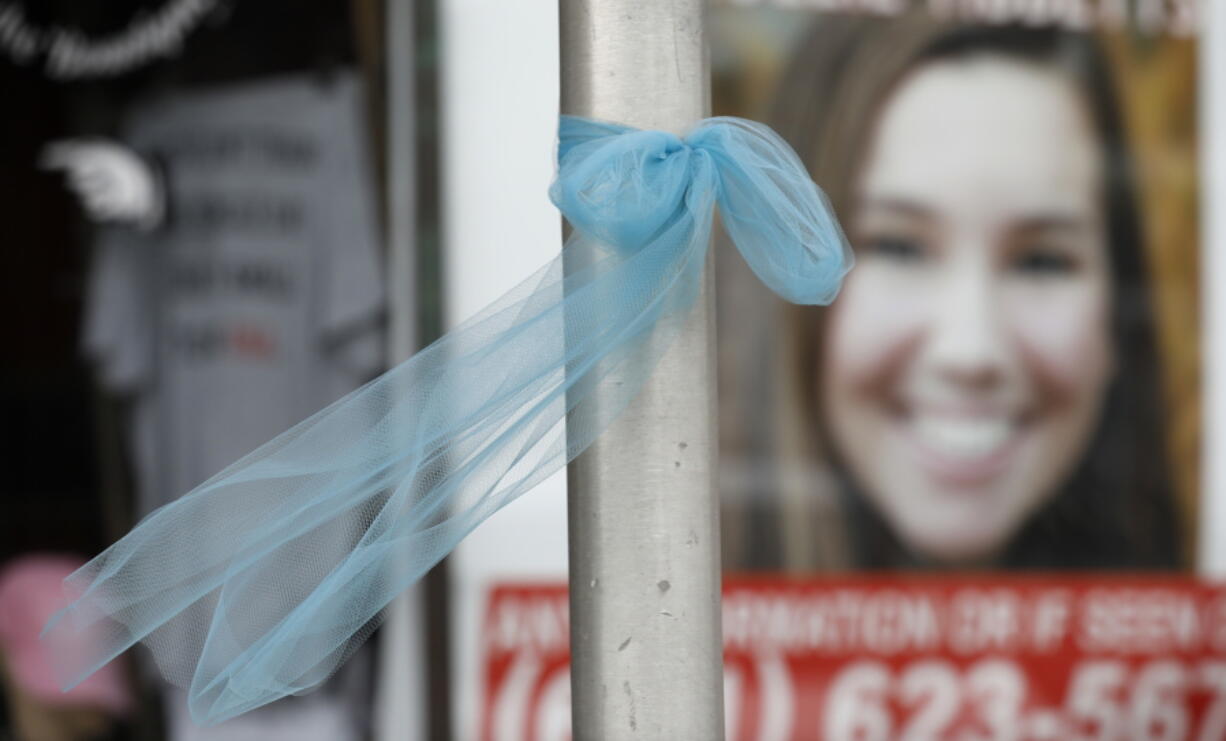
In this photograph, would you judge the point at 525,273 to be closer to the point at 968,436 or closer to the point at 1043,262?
the point at 968,436

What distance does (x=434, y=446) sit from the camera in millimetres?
1322

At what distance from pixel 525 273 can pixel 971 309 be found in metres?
1.16

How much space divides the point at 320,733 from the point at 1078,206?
2.36 m

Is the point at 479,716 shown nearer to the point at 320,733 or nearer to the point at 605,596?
the point at 320,733

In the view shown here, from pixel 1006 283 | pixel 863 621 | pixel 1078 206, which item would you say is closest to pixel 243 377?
pixel 863 621

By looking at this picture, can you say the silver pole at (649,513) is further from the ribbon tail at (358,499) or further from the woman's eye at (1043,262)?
the woman's eye at (1043,262)

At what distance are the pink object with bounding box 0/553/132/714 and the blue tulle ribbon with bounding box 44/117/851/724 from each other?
2.55 m

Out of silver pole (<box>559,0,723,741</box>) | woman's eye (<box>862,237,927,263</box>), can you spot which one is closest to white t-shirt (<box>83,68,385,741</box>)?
woman's eye (<box>862,237,927,263</box>)

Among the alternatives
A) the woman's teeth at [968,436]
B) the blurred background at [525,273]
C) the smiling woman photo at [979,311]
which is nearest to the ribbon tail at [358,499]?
the blurred background at [525,273]

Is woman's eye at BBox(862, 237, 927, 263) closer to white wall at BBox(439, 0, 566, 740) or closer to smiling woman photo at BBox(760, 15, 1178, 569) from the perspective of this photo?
smiling woman photo at BBox(760, 15, 1178, 569)

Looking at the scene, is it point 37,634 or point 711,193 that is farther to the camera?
point 37,634

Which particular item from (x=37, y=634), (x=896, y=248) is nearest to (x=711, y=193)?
(x=896, y=248)

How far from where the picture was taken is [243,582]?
4.34ft

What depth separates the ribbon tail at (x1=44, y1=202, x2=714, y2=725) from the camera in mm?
1295
